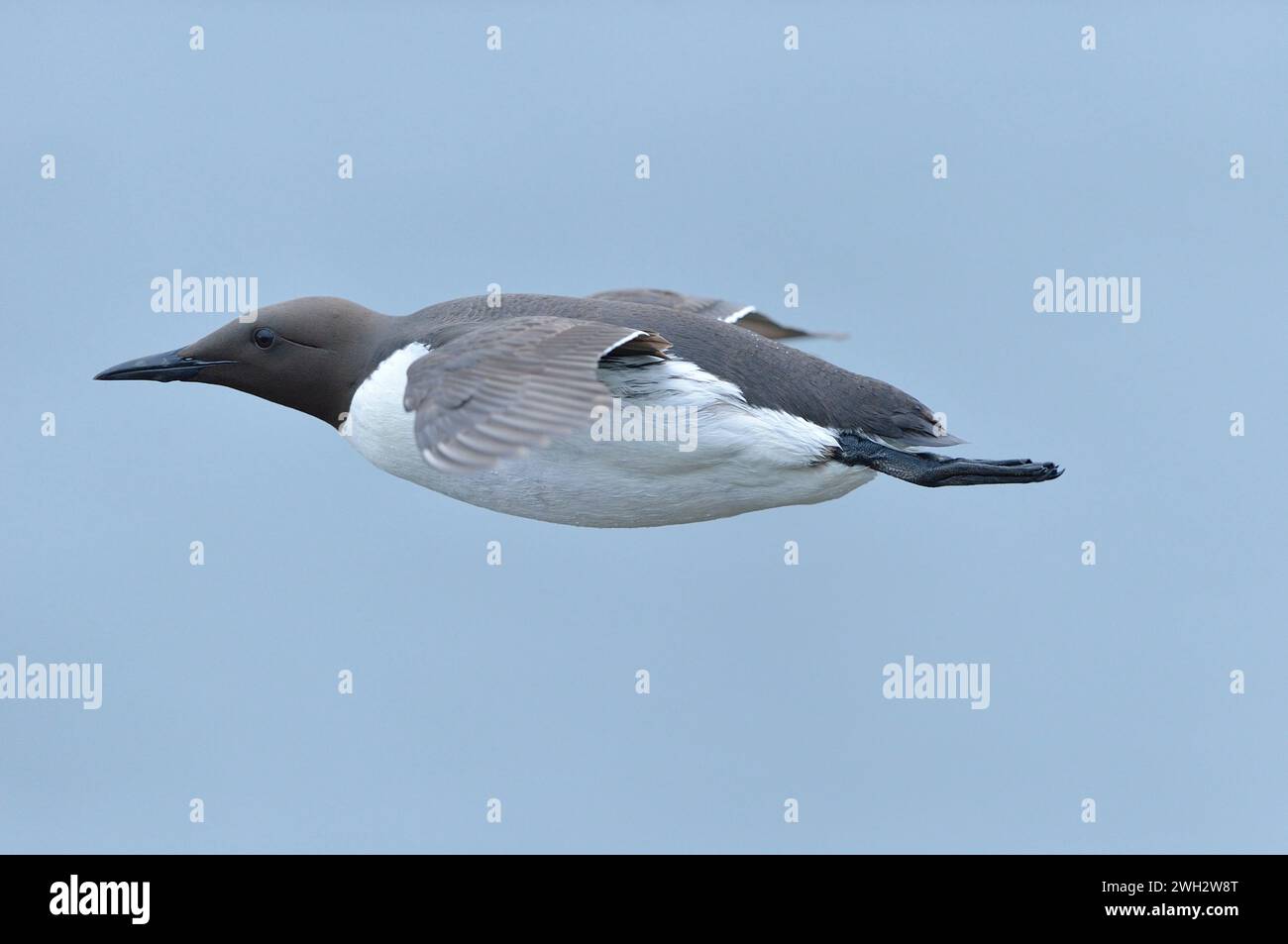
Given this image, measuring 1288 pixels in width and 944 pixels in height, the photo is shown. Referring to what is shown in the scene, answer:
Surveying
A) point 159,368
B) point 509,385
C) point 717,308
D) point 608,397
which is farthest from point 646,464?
point 159,368

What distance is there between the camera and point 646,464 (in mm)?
7598

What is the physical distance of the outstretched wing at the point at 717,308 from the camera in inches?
366

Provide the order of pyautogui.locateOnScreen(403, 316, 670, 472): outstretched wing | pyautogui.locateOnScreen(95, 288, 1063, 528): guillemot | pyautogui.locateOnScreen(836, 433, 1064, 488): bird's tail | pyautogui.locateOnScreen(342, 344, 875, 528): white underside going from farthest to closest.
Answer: pyautogui.locateOnScreen(836, 433, 1064, 488): bird's tail, pyautogui.locateOnScreen(342, 344, 875, 528): white underside, pyautogui.locateOnScreen(95, 288, 1063, 528): guillemot, pyautogui.locateOnScreen(403, 316, 670, 472): outstretched wing

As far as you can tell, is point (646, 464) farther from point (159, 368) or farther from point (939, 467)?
point (159, 368)

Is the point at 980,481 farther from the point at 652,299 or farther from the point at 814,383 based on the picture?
the point at 652,299

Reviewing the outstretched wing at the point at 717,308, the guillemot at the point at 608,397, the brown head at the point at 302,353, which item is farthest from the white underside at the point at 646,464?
Result: the outstretched wing at the point at 717,308

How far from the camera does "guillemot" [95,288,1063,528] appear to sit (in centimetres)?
729

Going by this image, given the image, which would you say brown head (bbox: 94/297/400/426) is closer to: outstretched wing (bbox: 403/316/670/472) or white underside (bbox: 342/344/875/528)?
white underside (bbox: 342/344/875/528)

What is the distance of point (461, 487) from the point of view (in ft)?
25.8

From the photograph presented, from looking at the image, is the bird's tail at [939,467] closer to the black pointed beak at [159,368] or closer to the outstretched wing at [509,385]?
the outstretched wing at [509,385]

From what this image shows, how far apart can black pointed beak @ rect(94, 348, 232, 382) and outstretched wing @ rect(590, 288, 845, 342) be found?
2.15 m

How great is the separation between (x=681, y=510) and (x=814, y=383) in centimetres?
81

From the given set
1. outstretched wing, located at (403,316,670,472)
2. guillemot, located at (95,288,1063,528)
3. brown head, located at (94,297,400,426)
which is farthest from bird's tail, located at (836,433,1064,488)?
brown head, located at (94,297,400,426)

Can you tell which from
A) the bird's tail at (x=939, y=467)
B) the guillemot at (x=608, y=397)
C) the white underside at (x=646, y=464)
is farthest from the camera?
the bird's tail at (x=939, y=467)
